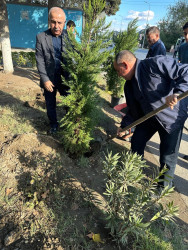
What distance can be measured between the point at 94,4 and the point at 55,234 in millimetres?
2839

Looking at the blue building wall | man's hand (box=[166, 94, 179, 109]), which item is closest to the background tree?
the blue building wall

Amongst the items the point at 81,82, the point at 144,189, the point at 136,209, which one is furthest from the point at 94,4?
the point at 136,209

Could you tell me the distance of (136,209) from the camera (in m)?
1.69

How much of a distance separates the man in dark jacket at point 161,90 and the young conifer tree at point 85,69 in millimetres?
450

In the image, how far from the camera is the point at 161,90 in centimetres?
224

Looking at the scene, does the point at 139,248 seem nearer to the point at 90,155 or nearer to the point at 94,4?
the point at 90,155

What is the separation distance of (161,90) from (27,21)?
15044 mm

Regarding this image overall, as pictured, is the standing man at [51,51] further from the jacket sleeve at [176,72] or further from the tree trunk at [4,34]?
the tree trunk at [4,34]

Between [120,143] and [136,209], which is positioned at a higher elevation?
[136,209]

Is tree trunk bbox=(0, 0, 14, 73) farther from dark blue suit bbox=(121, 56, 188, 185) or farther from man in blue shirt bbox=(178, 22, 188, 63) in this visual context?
dark blue suit bbox=(121, 56, 188, 185)

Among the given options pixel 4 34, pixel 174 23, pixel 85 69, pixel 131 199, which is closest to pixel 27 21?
pixel 4 34

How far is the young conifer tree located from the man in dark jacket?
450 mm

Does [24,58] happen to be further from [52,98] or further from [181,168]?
[181,168]

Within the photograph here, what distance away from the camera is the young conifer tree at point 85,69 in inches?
96.0
